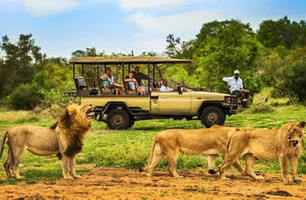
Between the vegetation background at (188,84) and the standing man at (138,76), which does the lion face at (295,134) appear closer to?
the vegetation background at (188,84)

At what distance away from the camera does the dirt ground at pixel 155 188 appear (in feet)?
22.5

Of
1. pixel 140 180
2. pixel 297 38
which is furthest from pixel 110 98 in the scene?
pixel 297 38

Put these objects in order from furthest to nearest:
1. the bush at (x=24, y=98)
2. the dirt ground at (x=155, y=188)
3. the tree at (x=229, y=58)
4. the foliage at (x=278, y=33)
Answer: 1. the foliage at (x=278, y=33)
2. the bush at (x=24, y=98)
3. the tree at (x=229, y=58)
4. the dirt ground at (x=155, y=188)

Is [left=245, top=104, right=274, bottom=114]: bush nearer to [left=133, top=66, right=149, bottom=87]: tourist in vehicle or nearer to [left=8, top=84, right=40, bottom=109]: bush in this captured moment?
[left=133, top=66, right=149, bottom=87]: tourist in vehicle

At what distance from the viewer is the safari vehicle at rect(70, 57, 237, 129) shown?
17016 mm

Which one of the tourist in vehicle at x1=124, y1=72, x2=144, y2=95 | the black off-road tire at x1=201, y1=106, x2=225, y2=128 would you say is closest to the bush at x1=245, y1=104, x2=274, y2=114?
the black off-road tire at x1=201, y1=106, x2=225, y2=128

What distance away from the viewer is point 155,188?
748 cm

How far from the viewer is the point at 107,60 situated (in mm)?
17047

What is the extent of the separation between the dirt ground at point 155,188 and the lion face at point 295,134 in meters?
0.63

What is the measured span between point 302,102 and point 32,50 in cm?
4297

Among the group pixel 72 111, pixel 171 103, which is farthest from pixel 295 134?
pixel 171 103

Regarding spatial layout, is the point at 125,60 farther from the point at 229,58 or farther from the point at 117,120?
the point at 229,58

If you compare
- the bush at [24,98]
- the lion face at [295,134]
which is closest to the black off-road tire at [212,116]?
the lion face at [295,134]

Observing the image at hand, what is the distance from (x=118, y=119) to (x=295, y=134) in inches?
394
